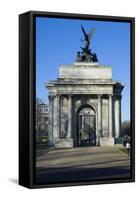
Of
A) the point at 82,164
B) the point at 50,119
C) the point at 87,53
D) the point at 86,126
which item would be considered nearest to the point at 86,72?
the point at 87,53

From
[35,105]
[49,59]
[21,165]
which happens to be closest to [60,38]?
[49,59]

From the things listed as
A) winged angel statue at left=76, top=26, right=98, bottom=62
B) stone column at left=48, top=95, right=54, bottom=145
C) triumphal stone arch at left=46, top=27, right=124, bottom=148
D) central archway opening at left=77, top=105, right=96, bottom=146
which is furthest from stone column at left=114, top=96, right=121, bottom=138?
stone column at left=48, top=95, right=54, bottom=145

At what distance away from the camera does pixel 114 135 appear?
1523cm

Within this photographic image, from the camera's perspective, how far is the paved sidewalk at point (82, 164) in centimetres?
1449

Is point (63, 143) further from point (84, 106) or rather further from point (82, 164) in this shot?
point (84, 106)

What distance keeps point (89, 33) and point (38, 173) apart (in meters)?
2.86

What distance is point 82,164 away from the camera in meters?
14.9

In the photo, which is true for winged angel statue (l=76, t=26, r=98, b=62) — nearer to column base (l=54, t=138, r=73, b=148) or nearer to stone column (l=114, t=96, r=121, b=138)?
stone column (l=114, t=96, r=121, b=138)

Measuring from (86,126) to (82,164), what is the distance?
75 cm

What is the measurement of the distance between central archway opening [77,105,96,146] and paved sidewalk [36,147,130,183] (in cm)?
17

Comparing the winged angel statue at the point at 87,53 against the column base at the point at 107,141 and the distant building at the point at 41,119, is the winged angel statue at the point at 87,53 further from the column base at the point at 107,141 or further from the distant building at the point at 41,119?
the column base at the point at 107,141

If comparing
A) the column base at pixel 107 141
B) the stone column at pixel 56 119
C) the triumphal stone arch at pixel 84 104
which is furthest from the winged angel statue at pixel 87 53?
the column base at pixel 107 141

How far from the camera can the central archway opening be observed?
49.3 feet

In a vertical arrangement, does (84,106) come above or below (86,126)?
above
